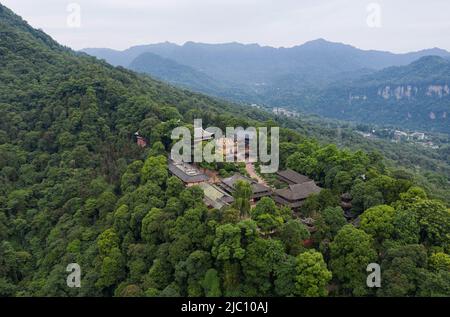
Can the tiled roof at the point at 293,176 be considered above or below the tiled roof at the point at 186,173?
below

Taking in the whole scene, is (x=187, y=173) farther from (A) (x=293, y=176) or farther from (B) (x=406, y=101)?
(B) (x=406, y=101)

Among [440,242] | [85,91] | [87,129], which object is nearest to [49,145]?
[87,129]

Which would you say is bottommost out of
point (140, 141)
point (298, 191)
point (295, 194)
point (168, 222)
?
point (168, 222)

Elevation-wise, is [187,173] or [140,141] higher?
[140,141]

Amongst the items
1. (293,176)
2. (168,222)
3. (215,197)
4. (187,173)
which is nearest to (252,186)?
(215,197)

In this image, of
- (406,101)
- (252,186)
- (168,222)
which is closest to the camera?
(168,222)

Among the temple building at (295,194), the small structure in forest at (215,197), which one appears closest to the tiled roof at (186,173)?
the small structure in forest at (215,197)

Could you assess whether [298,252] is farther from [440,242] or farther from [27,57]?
[27,57]

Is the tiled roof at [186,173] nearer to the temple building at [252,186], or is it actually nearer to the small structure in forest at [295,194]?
the temple building at [252,186]

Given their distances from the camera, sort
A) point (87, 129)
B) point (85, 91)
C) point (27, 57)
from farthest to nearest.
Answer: point (27, 57)
point (85, 91)
point (87, 129)
